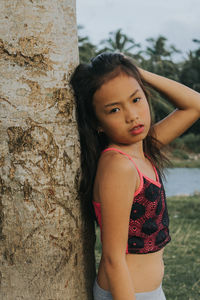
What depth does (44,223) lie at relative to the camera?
1.49 metres

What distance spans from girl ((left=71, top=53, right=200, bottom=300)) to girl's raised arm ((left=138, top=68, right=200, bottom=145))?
0.28 m

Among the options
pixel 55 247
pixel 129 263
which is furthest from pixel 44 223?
pixel 129 263

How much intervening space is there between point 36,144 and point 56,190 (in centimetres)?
18

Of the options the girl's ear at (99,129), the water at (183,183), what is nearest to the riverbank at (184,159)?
the water at (183,183)

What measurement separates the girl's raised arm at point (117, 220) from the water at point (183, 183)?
9.34 m

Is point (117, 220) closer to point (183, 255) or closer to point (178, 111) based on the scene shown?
point (178, 111)

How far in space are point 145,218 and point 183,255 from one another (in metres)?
3.41

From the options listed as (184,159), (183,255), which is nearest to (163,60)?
(184,159)

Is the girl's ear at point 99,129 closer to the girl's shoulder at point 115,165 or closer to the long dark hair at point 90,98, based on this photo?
the long dark hair at point 90,98

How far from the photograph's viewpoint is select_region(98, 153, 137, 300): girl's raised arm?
56.3 inches

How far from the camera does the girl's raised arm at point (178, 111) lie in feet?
6.31

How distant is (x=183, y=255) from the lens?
4.75 meters

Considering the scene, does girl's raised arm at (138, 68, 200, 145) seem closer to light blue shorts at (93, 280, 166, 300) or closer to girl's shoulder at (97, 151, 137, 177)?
girl's shoulder at (97, 151, 137, 177)

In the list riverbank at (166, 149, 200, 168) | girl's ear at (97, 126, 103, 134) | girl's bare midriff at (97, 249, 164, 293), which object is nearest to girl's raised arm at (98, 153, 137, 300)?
girl's bare midriff at (97, 249, 164, 293)
